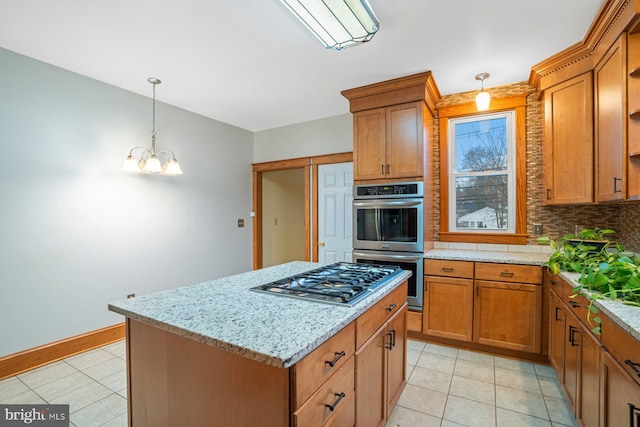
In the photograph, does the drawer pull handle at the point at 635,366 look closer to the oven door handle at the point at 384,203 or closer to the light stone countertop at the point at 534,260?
the light stone countertop at the point at 534,260

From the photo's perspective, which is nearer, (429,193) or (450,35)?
(450,35)

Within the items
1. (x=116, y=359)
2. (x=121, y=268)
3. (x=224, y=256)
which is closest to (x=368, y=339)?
(x=116, y=359)

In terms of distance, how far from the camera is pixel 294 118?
411 centimetres

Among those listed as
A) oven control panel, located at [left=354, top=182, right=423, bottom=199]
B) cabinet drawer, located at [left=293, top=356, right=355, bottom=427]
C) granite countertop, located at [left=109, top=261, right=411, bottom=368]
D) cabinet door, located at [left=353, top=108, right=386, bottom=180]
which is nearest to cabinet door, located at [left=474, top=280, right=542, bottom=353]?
oven control panel, located at [left=354, top=182, right=423, bottom=199]

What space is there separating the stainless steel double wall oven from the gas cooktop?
1.05m

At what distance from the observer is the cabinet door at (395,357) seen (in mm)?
1671

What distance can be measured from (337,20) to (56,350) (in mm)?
3523

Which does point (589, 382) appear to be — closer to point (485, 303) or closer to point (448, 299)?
point (485, 303)

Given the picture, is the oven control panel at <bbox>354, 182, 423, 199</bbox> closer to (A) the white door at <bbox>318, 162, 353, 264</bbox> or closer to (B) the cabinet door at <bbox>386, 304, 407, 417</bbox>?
(A) the white door at <bbox>318, 162, 353, 264</bbox>

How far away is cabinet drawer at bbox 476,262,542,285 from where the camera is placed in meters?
2.47

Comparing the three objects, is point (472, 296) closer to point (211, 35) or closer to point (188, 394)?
point (188, 394)

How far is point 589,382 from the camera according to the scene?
149cm

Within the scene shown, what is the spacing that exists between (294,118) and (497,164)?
2562 millimetres

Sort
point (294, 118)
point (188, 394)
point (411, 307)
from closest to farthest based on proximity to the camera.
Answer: point (188, 394) < point (411, 307) < point (294, 118)
